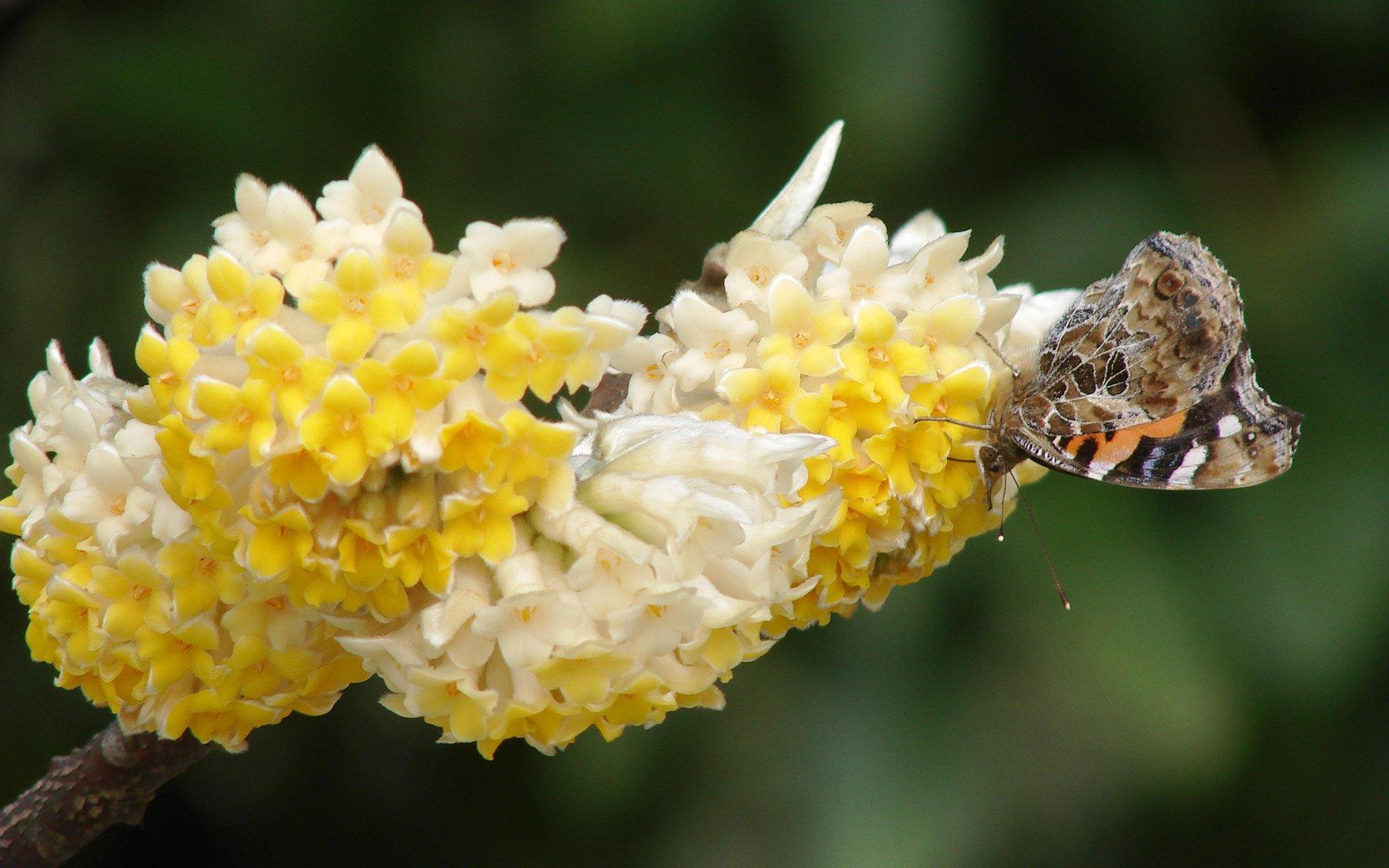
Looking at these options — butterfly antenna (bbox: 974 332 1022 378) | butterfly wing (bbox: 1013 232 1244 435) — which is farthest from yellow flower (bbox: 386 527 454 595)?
butterfly wing (bbox: 1013 232 1244 435)

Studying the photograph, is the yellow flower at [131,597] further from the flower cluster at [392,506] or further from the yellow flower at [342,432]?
the yellow flower at [342,432]

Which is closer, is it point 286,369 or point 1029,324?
point 286,369

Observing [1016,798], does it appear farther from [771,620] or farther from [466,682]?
[466,682]

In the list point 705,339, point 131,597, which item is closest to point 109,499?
point 131,597

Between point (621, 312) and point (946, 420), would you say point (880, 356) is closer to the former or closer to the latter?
point (946, 420)

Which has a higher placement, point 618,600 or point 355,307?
point 355,307

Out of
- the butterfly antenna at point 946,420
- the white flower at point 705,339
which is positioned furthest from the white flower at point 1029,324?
the white flower at point 705,339

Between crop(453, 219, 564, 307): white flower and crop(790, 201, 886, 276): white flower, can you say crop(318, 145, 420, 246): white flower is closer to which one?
crop(453, 219, 564, 307): white flower

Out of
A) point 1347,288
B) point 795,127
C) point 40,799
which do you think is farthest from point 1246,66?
point 40,799
